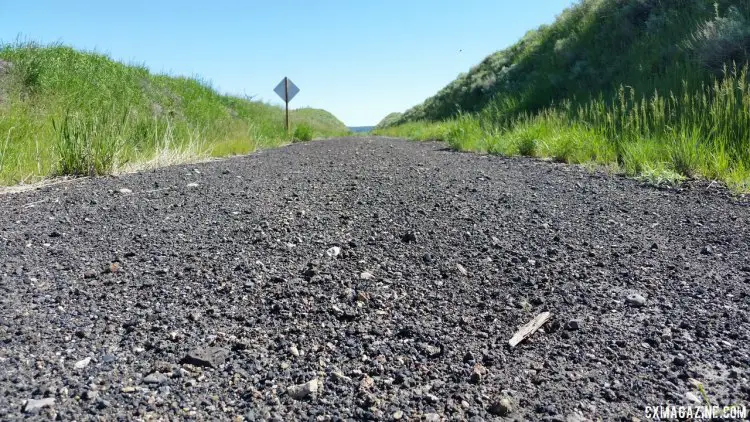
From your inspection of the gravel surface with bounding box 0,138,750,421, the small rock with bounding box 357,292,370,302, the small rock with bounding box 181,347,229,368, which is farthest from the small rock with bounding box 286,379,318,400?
the small rock with bounding box 357,292,370,302

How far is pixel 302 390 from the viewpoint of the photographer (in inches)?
48.0

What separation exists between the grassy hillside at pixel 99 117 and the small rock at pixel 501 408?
472 centimetres

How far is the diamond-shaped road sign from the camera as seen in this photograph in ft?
65.8

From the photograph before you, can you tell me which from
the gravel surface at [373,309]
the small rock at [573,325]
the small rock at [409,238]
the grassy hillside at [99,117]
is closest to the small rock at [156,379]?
the gravel surface at [373,309]

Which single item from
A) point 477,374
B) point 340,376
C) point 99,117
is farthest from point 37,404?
point 99,117

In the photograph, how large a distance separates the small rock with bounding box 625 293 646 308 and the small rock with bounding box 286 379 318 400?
1.14m

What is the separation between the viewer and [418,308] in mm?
1715

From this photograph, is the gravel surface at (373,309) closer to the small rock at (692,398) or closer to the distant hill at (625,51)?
the small rock at (692,398)

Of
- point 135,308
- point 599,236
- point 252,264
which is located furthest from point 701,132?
point 135,308

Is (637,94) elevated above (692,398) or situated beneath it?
elevated above

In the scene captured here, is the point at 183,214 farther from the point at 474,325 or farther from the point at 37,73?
the point at 37,73

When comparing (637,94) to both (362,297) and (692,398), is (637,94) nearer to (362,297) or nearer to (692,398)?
(362,297)

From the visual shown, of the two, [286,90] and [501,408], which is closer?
[501,408]

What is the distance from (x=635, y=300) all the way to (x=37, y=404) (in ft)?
5.91
